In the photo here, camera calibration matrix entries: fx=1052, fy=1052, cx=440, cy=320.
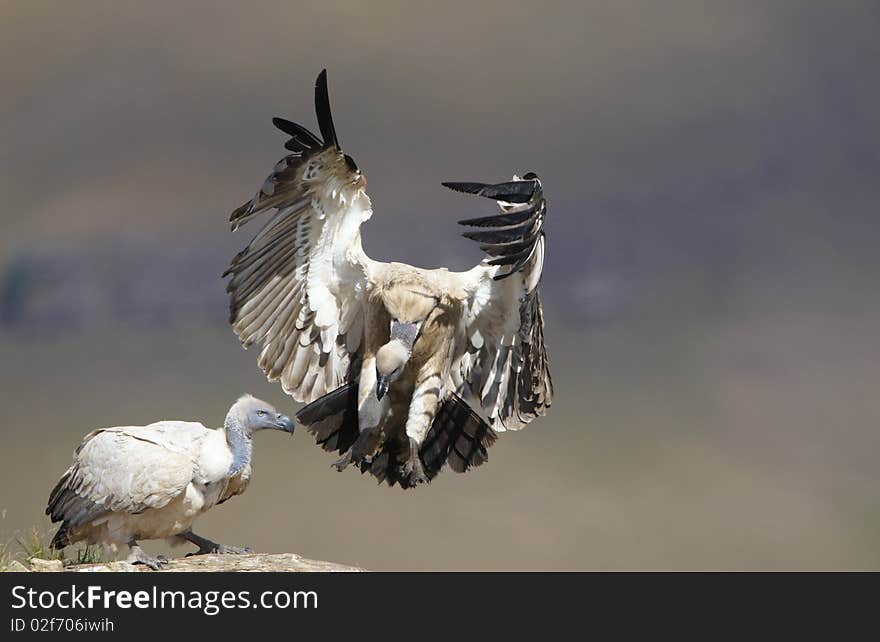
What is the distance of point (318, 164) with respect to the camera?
7609 mm

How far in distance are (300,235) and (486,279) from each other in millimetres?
1471

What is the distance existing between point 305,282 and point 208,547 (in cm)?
223

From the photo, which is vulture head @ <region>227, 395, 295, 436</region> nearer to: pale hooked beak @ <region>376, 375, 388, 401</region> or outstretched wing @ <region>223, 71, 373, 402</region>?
pale hooked beak @ <region>376, 375, 388, 401</region>

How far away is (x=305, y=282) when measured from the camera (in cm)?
813

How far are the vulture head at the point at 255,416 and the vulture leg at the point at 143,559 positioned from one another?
950 millimetres

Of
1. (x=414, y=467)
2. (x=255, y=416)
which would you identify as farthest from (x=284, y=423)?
(x=414, y=467)

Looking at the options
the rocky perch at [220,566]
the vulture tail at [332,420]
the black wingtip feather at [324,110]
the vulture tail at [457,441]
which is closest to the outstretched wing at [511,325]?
the vulture tail at [457,441]

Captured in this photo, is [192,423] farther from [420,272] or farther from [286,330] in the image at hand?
[420,272]

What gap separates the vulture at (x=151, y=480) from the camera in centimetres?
636

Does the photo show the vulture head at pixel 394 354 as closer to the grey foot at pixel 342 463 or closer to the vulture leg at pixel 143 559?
the grey foot at pixel 342 463

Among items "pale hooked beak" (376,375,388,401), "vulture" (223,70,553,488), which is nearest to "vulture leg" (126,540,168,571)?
"vulture" (223,70,553,488)

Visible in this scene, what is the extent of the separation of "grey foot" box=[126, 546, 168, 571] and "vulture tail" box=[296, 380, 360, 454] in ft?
5.16

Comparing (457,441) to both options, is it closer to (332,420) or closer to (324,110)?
(332,420)
